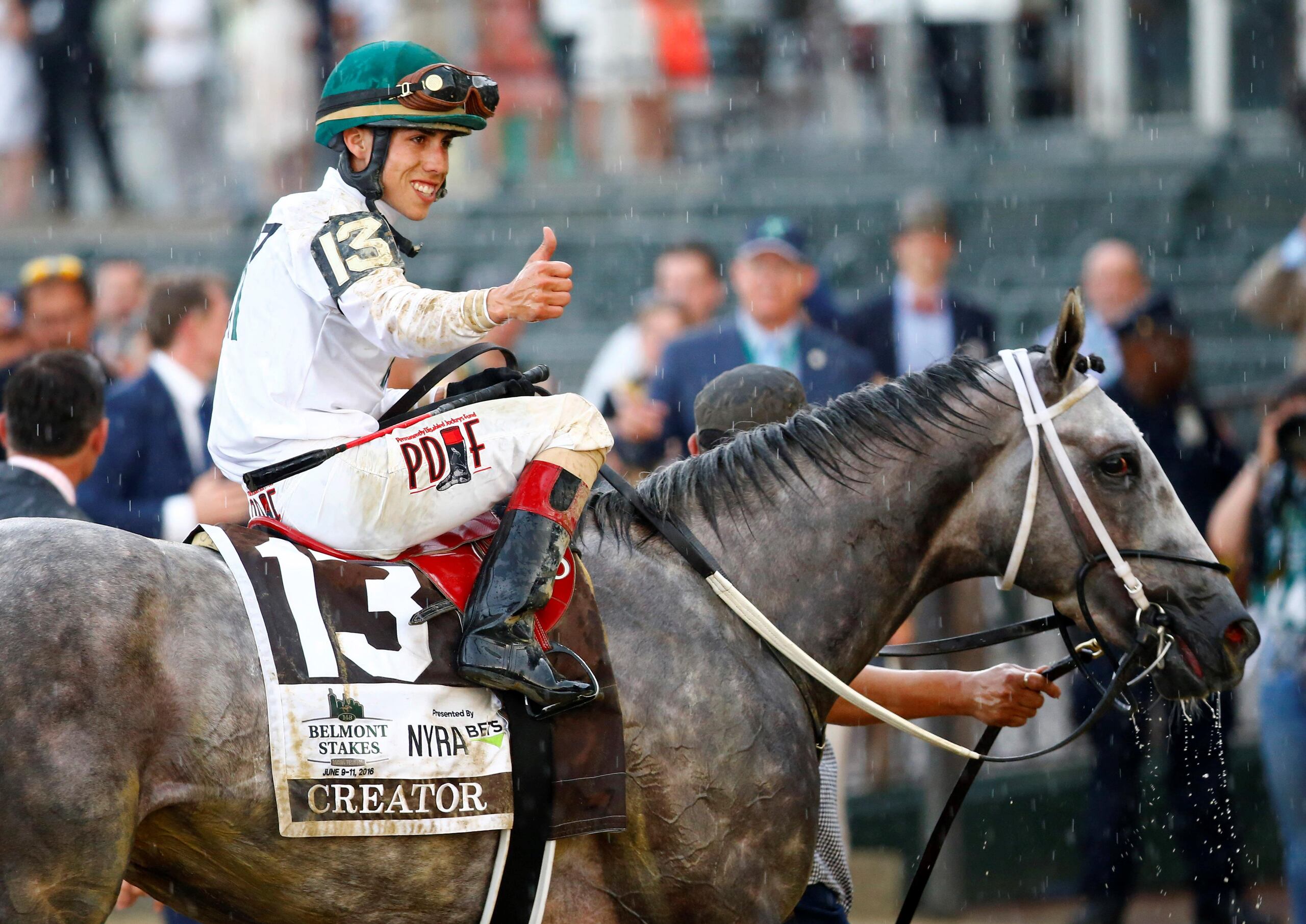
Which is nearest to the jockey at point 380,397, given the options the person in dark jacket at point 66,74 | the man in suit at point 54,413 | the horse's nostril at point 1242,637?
the man in suit at point 54,413

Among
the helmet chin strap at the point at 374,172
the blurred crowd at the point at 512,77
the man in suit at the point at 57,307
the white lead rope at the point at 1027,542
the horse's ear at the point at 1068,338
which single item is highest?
the blurred crowd at the point at 512,77

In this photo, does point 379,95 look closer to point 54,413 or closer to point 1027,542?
point 54,413

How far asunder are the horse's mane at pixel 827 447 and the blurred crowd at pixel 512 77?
10.8m

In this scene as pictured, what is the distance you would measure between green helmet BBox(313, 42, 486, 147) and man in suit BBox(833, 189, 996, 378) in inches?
202

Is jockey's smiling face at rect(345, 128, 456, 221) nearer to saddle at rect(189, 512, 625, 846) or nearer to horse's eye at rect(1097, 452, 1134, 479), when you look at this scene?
saddle at rect(189, 512, 625, 846)

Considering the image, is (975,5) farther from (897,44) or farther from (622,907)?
(622,907)

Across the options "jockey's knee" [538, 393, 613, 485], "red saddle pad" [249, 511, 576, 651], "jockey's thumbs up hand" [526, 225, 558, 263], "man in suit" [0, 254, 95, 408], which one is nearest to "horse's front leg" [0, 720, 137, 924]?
"red saddle pad" [249, 511, 576, 651]

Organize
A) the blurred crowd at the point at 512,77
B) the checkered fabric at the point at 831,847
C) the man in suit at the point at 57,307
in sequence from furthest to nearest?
the blurred crowd at the point at 512,77 → the man in suit at the point at 57,307 → the checkered fabric at the point at 831,847

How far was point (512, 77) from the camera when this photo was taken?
47.6 feet

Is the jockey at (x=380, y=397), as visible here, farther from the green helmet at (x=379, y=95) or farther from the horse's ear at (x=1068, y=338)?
the horse's ear at (x=1068, y=338)

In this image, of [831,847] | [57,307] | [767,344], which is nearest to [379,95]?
[831,847]

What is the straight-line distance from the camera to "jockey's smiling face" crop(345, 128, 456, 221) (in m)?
3.80

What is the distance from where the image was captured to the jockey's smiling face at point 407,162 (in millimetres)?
3797

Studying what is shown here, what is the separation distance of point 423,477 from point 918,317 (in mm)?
5728
